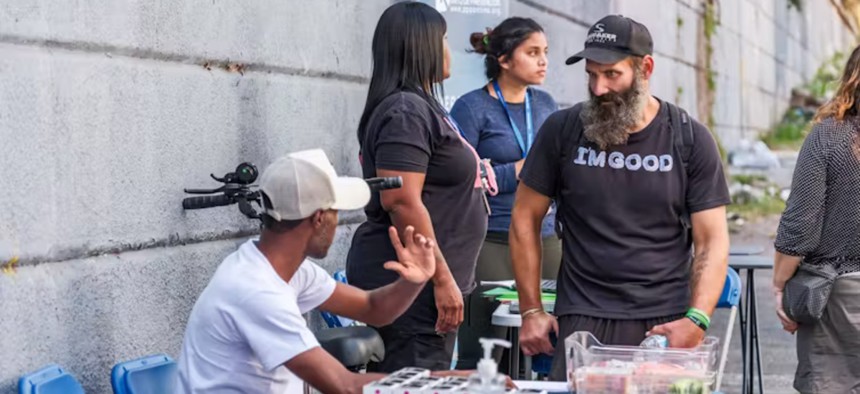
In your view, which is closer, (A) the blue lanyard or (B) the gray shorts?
(B) the gray shorts

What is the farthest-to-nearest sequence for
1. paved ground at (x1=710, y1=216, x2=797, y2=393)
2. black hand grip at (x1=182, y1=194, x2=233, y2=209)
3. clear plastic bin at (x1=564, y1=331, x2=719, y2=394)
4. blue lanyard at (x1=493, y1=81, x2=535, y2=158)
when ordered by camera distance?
paved ground at (x1=710, y1=216, x2=797, y2=393)
blue lanyard at (x1=493, y1=81, x2=535, y2=158)
black hand grip at (x1=182, y1=194, x2=233, y2=209)
clear plastic bin at (x1=564, y1=331, x2=719, y2=394)

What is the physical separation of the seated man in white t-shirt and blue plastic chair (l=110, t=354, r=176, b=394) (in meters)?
0.58

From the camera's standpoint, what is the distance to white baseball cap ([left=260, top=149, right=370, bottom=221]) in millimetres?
3475

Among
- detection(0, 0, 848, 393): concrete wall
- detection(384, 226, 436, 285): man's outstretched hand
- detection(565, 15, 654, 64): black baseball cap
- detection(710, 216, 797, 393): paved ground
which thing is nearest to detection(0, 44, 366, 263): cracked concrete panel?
detection(0, 0, 848, 393): concrete wall

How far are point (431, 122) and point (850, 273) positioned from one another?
1621mm

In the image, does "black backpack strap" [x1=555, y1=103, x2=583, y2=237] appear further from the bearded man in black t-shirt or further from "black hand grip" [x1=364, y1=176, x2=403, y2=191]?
"black hand grip" [x1=364, y1=176, x2=403, y2=191]

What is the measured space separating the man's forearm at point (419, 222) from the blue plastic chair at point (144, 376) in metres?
0.88

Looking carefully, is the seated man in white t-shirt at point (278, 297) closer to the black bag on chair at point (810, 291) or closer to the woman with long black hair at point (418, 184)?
the woman with long black hair at point (418, 184)

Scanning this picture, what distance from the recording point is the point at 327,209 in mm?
3547

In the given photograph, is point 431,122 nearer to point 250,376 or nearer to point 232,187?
point 232,187

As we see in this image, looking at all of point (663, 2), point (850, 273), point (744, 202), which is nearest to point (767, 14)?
point (744, 202)

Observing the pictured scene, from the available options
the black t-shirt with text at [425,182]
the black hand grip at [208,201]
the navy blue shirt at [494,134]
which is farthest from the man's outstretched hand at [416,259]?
the navy blue shirt at [494,134]

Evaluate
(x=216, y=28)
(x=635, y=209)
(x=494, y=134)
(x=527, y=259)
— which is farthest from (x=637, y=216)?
(x=494, y=134)

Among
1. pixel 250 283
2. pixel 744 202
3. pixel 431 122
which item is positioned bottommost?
pixel 744 202
